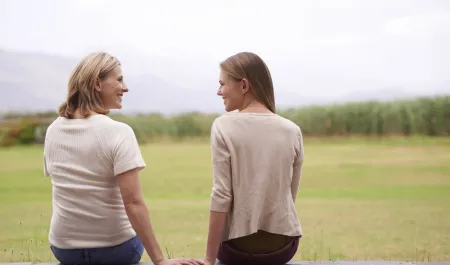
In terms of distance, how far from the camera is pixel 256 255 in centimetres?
200

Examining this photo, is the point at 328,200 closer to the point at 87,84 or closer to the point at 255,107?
the point at 255,107

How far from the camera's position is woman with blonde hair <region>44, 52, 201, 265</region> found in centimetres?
189

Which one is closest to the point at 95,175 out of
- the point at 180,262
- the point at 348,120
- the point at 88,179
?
the point at 88,179

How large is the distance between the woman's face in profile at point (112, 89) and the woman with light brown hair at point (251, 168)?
1.03 feet

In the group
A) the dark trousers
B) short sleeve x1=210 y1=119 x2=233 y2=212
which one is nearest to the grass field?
the dark trousers

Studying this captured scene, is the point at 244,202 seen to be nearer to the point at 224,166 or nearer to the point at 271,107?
the point at 224,166

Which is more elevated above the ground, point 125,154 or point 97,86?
point 97,86

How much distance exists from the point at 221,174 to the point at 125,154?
293 millimetres

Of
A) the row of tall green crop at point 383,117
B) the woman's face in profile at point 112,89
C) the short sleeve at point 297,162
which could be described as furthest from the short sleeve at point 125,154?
the row of tall green crop at point 383,117

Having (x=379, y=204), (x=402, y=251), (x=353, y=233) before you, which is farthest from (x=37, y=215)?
(x=379, y=204)

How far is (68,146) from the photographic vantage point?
1.95m

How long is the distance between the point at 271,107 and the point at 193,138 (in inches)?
319

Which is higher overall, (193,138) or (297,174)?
(297,174)

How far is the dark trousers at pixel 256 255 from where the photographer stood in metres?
2.01
